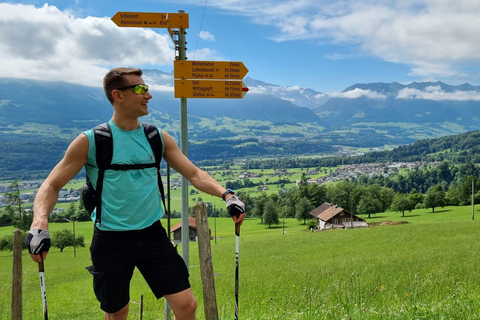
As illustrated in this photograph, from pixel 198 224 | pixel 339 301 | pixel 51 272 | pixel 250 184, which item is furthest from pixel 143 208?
pixel 250 184

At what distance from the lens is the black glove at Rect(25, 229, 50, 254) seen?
102 inches

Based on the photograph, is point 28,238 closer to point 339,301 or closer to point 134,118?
point 134,118

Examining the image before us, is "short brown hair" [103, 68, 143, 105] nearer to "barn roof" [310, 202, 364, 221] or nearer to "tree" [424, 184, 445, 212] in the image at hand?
"barn roof" [310, 202, 364, 221]

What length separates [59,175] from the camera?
3025 mm

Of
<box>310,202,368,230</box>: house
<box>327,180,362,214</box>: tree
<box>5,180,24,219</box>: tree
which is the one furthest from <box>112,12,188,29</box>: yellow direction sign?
<box>327,180,362,214</box>: tree

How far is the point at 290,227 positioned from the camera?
82.9m

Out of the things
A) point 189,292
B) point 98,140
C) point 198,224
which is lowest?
point 189,292

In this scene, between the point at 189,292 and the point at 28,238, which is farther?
the point at 189,292

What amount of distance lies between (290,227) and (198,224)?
268 ft

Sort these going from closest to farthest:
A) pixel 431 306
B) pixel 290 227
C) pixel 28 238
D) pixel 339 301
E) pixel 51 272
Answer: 1. pixel 28 238
2. pixel 431 306
3. pixel 339 301
4. pixel 51 272
5. pixel 290 227

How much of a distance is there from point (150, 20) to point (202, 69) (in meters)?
0.88

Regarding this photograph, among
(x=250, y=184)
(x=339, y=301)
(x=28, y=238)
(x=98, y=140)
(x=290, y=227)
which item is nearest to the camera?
(x=28, y=238)

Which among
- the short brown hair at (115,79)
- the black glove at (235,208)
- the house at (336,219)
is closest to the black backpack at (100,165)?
the short brown hair at (115,79)

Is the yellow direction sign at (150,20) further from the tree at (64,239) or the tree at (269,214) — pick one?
the tree at (269,214)
